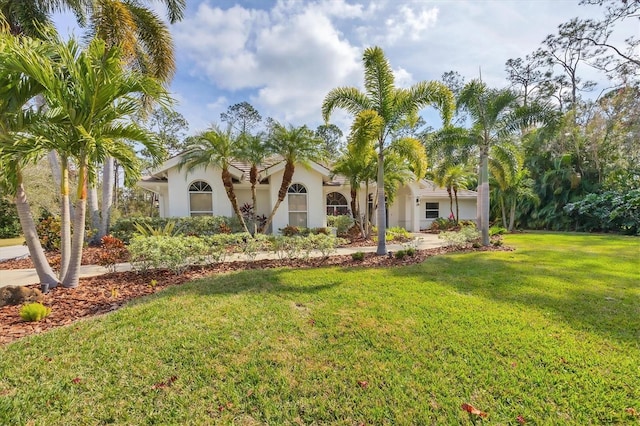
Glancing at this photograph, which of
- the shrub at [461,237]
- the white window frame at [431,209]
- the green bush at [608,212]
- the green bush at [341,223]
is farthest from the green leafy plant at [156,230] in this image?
the green bush at [608,212]

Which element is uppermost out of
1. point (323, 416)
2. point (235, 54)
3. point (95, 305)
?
point (235, 54)

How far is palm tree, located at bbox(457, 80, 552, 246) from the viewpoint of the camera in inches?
473

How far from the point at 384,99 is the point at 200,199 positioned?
1146cm

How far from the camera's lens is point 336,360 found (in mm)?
3781

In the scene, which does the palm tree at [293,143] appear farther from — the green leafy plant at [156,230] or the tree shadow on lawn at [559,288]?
the tree shadow on lawn at [559,288]

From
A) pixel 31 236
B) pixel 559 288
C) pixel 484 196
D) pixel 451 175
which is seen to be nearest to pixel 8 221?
pixel 31 236

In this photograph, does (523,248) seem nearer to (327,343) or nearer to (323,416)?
(327,343)

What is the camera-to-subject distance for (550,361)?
3.74 metres

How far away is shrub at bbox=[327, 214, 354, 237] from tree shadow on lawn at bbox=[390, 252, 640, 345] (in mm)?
8495

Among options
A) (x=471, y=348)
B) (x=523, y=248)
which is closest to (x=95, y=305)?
(x=471, y=348)

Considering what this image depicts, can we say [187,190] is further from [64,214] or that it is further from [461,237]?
[461,237]

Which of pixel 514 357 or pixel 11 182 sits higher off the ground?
pixel 11 182

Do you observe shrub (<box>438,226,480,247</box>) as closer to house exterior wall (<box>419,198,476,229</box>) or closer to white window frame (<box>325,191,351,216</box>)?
white window frame (<box>325,191,351,216</box>)

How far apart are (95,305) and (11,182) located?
3.15m
